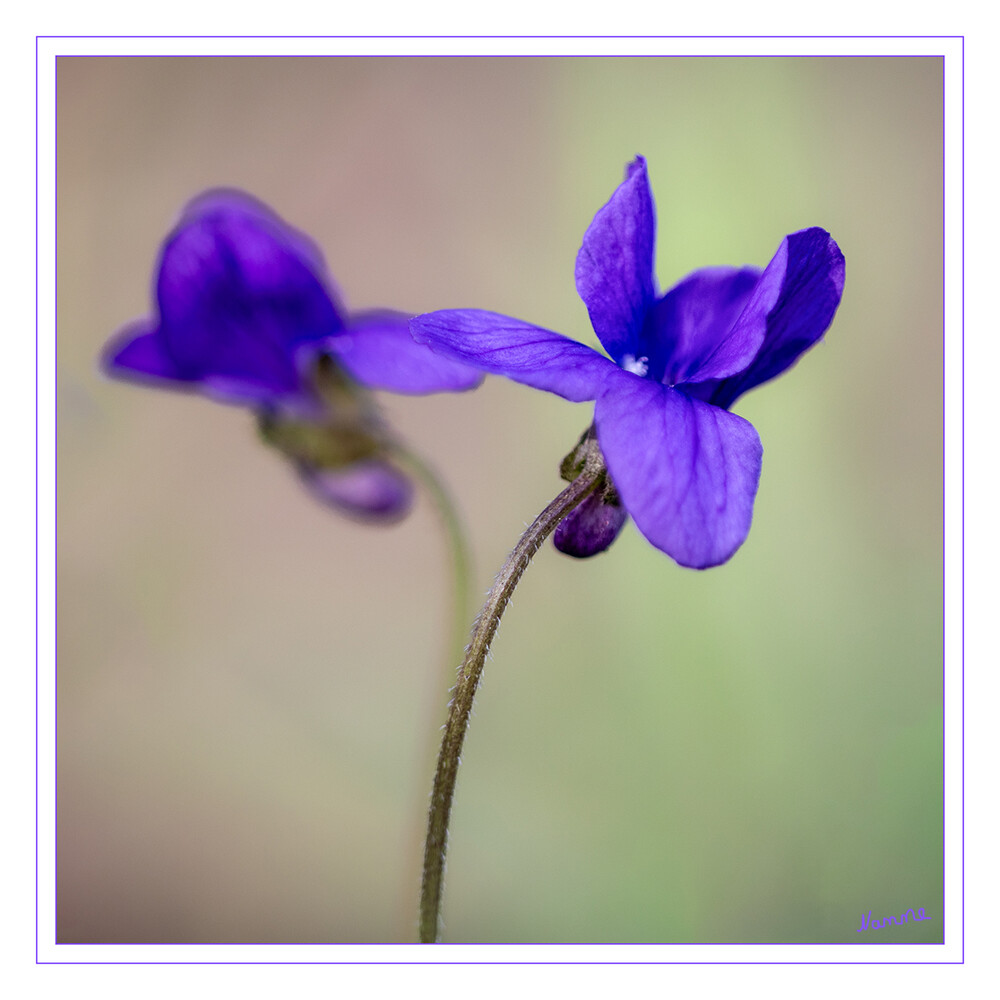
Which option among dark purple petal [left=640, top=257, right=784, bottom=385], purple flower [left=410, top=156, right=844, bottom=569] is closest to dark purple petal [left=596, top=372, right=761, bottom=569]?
purple flower [left=410, top=156, right=844, bottom=569]

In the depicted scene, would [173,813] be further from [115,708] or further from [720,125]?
[720,125]

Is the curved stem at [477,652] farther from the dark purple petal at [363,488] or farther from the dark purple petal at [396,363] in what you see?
the dark purple petal at [363,488]

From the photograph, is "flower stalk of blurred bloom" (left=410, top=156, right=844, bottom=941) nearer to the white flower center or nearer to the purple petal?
the white flower center

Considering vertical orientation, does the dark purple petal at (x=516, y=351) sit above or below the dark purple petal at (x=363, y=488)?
above

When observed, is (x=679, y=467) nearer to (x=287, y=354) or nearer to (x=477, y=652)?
(x=477, y=652)
